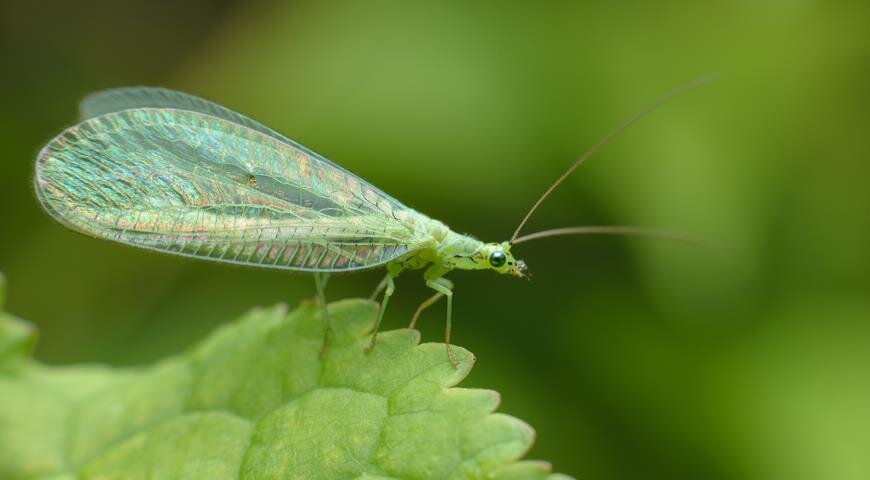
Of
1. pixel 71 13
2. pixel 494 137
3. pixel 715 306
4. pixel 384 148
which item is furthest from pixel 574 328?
pixel 71 13

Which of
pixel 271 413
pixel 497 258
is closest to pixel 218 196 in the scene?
pixel 271 413

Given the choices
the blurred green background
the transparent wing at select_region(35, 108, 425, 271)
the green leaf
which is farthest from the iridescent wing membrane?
the blurred green background

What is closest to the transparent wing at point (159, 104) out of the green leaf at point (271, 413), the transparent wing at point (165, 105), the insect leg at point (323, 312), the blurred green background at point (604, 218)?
the transparent wing at point (165, 105)

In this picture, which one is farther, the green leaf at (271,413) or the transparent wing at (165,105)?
the transparent wing at (165,105)

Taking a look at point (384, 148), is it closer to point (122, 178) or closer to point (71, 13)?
point (122, 178)

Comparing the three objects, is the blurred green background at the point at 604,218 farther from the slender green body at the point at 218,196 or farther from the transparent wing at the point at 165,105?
the slender green body at the point at 218,196

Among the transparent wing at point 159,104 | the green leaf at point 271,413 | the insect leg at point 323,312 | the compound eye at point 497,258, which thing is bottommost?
the green leaf at point 271,413
